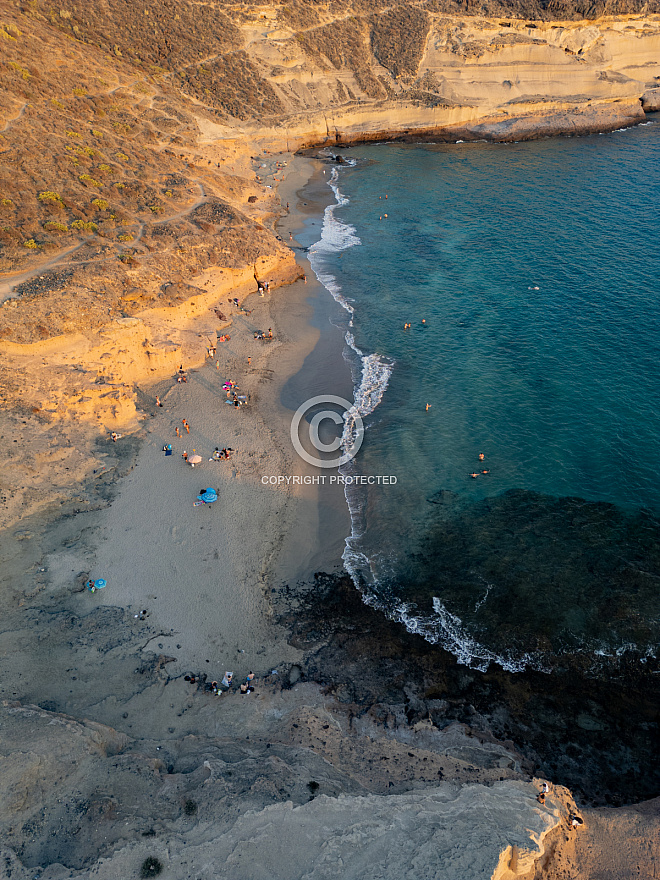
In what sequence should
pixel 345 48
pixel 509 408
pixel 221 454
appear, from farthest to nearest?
pixel 345 48
pixel 509 408
pixel 221 454

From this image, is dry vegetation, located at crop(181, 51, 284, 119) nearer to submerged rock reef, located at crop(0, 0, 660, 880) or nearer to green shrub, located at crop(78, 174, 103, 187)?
submerged rock reef, located at crop(0, 0, 660, 880)

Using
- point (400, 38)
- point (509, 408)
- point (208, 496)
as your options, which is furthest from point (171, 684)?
point (400, 38)

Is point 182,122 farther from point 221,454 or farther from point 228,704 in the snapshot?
point 228,704

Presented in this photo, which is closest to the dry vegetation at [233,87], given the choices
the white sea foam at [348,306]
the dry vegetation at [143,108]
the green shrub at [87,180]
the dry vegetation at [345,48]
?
the dry vegetation at [143,108]

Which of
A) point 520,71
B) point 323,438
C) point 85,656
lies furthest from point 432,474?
point 520,71

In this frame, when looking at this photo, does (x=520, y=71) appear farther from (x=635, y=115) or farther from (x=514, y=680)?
(x=514, y=680)

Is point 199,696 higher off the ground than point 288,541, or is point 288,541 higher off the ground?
point 288,541

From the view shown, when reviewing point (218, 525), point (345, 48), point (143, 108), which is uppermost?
point (345, 48)

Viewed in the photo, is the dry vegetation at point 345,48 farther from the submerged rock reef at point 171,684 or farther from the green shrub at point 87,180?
the green shrub at point 87,180
